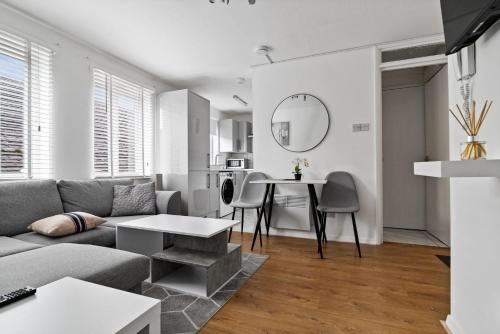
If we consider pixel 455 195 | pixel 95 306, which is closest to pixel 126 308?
pixel 95 306

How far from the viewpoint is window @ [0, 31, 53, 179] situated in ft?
7.56

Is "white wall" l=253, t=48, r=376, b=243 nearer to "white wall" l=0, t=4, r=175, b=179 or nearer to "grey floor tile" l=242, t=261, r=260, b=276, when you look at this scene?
"grey floor tile" l=242, t=261, r=260, b=276

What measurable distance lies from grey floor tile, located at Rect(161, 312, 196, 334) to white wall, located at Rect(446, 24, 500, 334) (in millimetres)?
1441

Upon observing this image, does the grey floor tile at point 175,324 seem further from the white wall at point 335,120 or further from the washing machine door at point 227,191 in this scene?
the washing machine door at point 227,191

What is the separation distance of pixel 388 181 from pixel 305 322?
314cm

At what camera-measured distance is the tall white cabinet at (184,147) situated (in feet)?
12.8

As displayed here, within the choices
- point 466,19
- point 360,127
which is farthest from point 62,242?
point 360,127

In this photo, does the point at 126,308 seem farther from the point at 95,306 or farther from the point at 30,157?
the point at 30,157

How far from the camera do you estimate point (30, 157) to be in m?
2.48

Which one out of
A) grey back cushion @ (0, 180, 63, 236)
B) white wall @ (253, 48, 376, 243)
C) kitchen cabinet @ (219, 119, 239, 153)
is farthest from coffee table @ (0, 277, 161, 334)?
kitchen cabinet @ (219, 119, 239, 153)

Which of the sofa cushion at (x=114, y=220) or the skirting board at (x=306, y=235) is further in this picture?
the skirting board at (x=306, y=235)

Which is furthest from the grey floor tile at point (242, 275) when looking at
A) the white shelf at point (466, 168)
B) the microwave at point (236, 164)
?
the microwave at point (236, 164)

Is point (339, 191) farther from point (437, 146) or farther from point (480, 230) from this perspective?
point (480, 230)

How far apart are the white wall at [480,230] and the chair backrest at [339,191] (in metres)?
1.59
